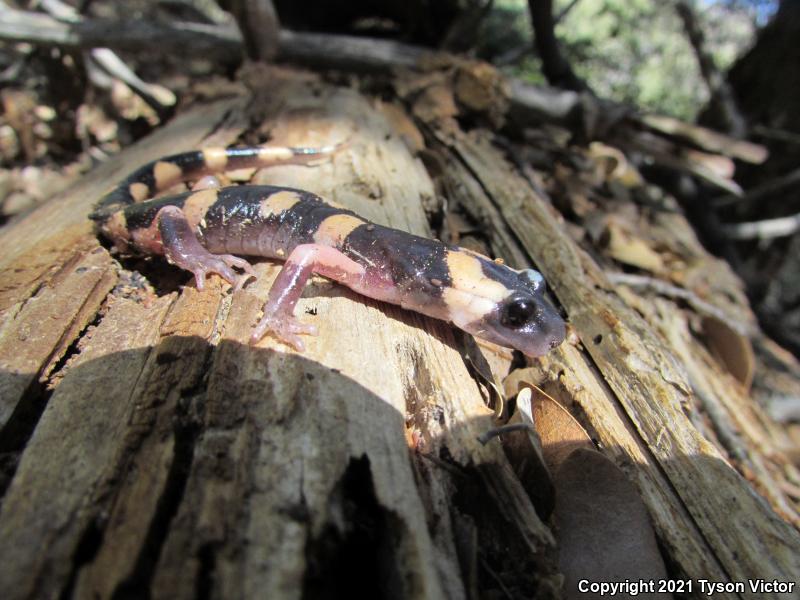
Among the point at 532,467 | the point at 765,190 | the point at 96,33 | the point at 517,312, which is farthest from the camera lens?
the point at 765,190

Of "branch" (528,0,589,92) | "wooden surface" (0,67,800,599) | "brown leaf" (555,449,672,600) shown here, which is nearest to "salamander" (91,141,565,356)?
"wooden surface" (0,67,800,599)

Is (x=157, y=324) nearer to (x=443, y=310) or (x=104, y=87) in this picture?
(x=443, y=310)

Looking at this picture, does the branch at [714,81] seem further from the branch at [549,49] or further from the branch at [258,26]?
the branch at [258,26]

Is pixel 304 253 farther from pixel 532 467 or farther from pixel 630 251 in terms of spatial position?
pixel 630 251

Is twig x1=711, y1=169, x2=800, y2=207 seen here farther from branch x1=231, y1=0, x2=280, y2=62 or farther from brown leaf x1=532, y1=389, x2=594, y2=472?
branch x1=231, y1=0, x2=280, y2=62

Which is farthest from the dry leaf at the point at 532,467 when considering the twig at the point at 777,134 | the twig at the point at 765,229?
the twig at the point at 777,134

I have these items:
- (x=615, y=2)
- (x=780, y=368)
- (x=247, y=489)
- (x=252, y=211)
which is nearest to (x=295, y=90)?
(x=252, y=211)

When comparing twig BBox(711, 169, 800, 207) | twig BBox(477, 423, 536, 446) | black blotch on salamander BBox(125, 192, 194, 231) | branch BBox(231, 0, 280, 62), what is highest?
branch BBox(231, 0, 280, 62)

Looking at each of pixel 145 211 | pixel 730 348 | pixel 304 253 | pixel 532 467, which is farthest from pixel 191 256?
pixel 730 348
